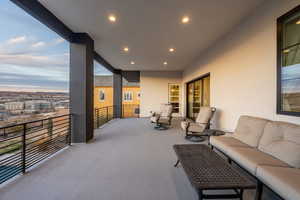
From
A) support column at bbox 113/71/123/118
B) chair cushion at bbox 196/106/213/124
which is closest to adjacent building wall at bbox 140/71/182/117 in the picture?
support column at bbox 113/71/123/118

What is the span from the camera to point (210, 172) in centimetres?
155

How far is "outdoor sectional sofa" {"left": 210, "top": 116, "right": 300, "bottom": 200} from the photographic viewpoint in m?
1.25

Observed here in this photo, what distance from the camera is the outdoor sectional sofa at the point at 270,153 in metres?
1.25

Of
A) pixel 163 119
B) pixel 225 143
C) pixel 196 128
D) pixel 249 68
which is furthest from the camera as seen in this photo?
pixel 163 119

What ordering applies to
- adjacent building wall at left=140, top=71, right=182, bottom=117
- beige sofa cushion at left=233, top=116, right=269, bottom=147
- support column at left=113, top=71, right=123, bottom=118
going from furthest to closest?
A: adjacent building wall at left=140, top=71, right=182, bottom=117 → support column at left=113, top=71, right=123, bottom=118 → beige sofa cushion at left=233, top=116, right=269, bottom=147

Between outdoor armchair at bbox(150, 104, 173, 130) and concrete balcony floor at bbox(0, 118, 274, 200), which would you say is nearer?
concrete balcony floor at bbox(0, 118, 274, 200)

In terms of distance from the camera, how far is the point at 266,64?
2367 mm

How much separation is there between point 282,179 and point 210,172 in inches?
24.5

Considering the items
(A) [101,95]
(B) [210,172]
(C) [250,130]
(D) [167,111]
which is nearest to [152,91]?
(D) [167,111]

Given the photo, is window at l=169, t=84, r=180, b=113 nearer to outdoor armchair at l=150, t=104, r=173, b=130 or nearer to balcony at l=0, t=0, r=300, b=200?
outdoor armchair at l=150, t=104, r=173, b=130

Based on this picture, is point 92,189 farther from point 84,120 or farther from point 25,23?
point 25,23

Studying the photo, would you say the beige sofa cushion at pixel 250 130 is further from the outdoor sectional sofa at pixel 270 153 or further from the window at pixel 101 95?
the window at pixel 101 95

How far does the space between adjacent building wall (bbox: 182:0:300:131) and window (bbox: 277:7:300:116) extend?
96 millimetres

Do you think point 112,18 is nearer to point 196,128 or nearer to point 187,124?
point 187,124
